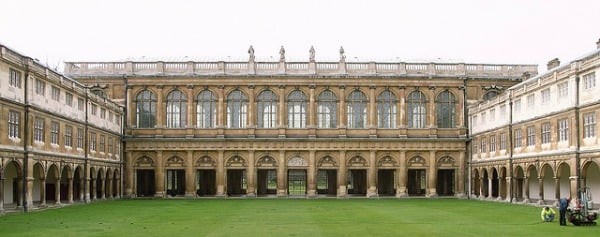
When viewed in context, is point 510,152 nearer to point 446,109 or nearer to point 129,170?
point 446,109

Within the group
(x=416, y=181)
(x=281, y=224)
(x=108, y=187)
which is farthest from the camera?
(x=416, y=181)

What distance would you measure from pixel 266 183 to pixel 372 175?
12.9m

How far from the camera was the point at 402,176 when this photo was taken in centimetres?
7344

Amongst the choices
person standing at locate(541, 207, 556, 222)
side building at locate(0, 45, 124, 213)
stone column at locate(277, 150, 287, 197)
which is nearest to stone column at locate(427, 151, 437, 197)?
stone column at locate(277, 150, 287, 197)

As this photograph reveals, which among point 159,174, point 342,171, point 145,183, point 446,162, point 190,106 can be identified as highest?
point 190,106

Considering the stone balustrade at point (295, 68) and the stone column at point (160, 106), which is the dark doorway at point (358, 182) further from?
the stone column at point (160, 106)

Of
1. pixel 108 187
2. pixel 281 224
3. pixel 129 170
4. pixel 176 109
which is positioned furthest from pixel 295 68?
→ pixel 281 224

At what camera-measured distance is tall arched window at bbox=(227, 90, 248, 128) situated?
240 feet

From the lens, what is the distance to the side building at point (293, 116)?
72875mm

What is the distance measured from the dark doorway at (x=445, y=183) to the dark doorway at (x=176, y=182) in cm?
2508

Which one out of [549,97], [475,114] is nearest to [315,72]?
[475,114]

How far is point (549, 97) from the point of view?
174 ft

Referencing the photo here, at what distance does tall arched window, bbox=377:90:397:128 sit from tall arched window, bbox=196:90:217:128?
49.8ft

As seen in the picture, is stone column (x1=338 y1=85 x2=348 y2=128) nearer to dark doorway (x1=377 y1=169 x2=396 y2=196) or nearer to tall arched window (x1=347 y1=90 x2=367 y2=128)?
tall arched window (x1=347 y1=90 x2=367 y2=128)
